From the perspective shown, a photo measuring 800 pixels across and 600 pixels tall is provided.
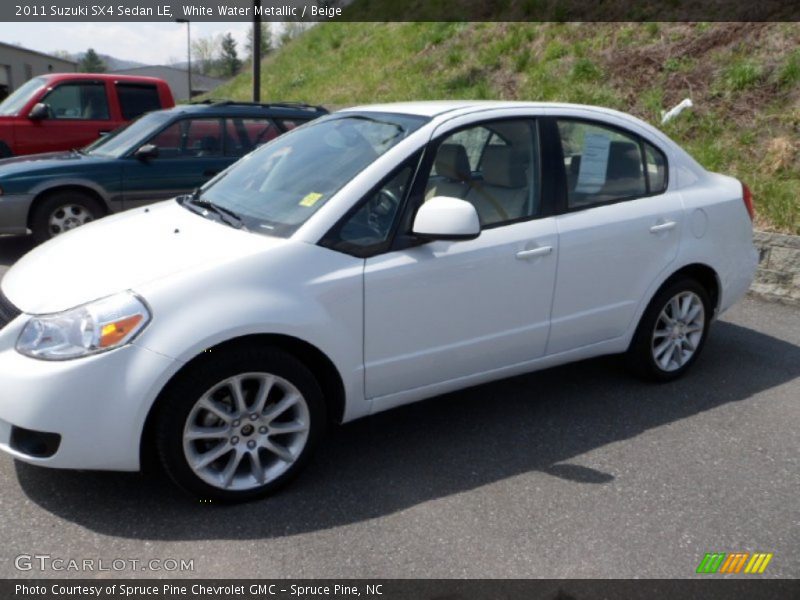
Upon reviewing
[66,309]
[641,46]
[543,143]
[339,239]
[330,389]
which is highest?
[641,46]

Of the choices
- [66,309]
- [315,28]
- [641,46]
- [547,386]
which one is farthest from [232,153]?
[315,28]

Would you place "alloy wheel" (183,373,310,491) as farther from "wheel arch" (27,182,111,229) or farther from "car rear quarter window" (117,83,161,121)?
"car rear quarter window" (117,83,161,121)

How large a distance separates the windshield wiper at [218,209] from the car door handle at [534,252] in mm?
1337

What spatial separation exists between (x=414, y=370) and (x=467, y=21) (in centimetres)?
1284

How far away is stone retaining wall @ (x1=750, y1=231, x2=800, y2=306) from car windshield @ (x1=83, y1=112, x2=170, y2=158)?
234 inches

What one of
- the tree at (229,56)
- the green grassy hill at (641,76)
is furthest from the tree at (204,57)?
the green grassy hill at (641,76)

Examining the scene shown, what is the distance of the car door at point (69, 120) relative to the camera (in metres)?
9.86

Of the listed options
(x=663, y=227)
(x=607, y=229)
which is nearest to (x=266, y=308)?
(x=607, y=229)

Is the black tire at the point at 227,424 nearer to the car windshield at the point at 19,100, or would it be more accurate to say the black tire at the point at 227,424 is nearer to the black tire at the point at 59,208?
the black tire at the point at 59,208

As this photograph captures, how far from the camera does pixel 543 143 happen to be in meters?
4.06

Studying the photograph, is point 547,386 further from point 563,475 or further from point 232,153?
point 232,153

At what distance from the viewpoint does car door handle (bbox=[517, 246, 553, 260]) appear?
3.80m
